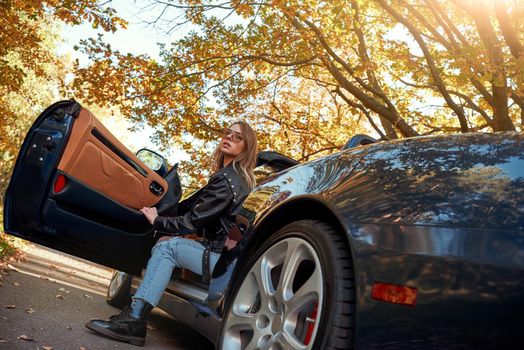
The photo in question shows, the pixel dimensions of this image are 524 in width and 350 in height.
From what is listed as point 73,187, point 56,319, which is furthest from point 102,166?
point 56,319

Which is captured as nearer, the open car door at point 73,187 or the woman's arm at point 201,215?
the open car door at point 73,187

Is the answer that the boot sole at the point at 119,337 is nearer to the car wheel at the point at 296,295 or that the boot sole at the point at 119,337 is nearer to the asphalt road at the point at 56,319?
the asphalt road at the point at 56,319

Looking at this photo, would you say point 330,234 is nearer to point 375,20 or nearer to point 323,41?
point 323,41

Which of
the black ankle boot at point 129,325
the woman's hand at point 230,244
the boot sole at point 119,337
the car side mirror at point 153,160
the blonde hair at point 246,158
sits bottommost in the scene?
the boot sole at point 119,337

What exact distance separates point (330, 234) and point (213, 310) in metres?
1.15

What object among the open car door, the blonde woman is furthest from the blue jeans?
the open car door

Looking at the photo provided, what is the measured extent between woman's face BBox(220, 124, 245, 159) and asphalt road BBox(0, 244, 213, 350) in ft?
4.73

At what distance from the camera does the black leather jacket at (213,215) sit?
3842 mm

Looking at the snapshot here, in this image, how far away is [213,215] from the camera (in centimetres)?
383

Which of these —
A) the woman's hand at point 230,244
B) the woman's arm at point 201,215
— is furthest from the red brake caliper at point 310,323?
the woman's arm at point 201,215

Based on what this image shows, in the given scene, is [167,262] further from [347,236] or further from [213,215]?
[347,236]

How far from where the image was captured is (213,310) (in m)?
3.20

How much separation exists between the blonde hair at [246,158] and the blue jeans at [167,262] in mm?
633

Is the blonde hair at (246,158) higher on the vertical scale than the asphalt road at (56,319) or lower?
higher
